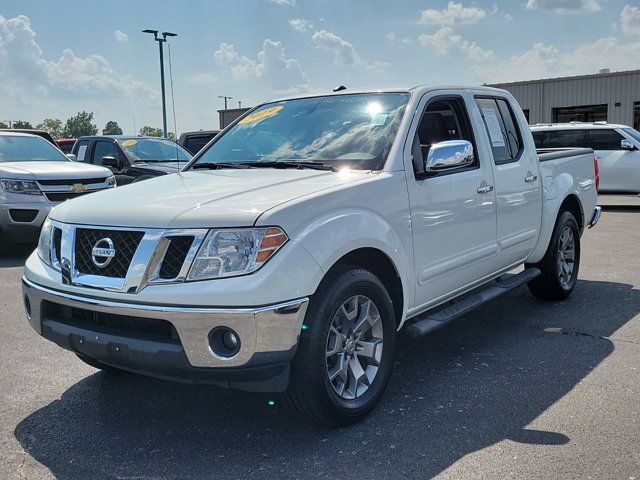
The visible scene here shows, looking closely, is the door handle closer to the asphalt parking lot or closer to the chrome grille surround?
the asphalt parking lot

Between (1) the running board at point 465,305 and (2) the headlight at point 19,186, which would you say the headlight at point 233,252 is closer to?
(1) the running board at point 465,305

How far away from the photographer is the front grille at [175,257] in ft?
9.51

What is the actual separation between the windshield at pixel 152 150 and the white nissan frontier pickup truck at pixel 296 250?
711 cm

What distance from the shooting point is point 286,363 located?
2908mm

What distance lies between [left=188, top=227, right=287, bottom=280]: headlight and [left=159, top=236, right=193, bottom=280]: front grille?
0.07m

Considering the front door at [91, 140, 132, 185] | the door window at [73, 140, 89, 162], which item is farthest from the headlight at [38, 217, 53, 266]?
the door window at [73, 140, 89, 162]

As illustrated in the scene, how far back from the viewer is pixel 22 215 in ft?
28.6

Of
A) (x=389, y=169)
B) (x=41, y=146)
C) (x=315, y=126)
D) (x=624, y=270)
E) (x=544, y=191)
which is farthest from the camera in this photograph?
(x=41, y=146)

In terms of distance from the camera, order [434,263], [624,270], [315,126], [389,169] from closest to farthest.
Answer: [389,169]
[434,263]
[315,126]
[624,270]

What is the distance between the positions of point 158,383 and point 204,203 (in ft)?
4.96

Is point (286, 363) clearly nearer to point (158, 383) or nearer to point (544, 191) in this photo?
point (158, 383)

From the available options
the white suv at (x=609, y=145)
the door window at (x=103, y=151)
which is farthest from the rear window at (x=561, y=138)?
the door window at (x=103, y=151)

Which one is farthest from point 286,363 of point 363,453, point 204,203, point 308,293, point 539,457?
point 539,457

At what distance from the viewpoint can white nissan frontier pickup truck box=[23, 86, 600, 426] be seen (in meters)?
2.86
